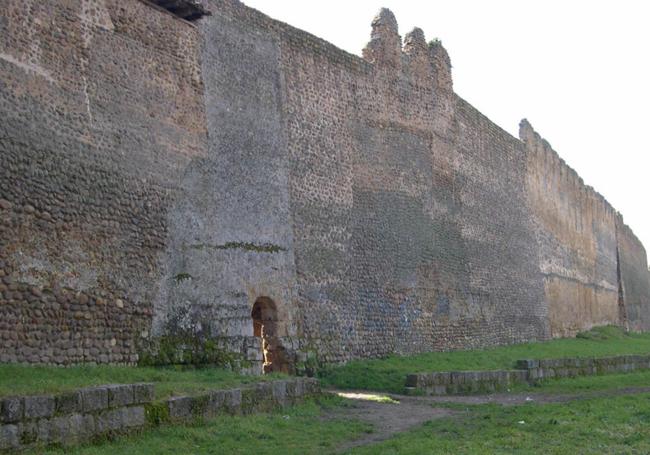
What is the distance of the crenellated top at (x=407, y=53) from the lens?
19750 mm

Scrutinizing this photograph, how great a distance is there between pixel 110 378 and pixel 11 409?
2.74 meters

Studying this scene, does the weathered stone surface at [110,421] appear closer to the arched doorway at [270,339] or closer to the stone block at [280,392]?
the stone block at [280,392]

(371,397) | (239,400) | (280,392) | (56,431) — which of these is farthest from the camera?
(371,397)

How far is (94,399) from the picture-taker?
25.7ft

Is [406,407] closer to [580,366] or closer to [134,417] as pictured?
[134,417]

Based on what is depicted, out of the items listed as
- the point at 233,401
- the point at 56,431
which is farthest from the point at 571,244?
the point at 56,431

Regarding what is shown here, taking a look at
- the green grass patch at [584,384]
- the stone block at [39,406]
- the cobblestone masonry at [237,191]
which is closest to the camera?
the stone block at [39,406]

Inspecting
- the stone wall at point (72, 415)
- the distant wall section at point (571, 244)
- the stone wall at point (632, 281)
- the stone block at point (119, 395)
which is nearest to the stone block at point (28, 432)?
the stone wall at point (72, 415)

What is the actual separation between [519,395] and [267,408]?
5.71m

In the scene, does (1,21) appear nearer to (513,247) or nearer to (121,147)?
(121,147)

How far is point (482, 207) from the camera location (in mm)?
23688

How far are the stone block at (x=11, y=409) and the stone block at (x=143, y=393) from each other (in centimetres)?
139

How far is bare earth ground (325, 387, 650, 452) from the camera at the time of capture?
404 inches

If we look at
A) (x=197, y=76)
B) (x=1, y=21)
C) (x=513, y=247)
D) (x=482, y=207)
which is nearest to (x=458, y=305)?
(x=482, y=207)
